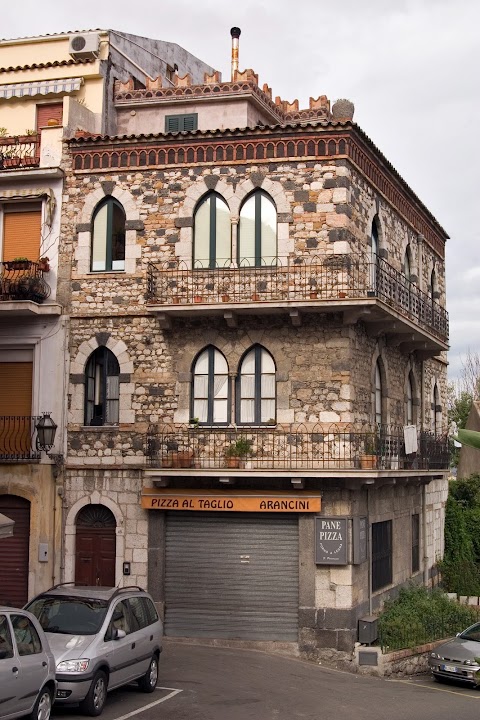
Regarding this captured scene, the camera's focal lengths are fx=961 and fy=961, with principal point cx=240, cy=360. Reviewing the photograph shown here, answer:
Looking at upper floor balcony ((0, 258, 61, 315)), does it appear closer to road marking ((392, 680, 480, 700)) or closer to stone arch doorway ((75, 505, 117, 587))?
stone arch doorway ((75, 505, 117, 587))

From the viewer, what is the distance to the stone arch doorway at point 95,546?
830 inches

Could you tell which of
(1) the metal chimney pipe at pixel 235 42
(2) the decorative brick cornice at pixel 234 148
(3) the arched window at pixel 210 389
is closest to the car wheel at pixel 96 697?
(3) the arched window at pixel 210 389

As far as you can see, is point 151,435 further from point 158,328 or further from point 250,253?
point 250,253

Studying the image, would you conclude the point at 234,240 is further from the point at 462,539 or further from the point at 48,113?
the point at 462,539

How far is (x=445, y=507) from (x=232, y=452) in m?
12.3

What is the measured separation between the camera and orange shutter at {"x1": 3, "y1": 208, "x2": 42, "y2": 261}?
22.2 m

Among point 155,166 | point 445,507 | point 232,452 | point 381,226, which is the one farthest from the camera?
point 445,507

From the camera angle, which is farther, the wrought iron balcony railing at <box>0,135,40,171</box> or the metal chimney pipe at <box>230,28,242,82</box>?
the metal chimney pipe at <box>230,28,242,82</box>

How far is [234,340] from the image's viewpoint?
823 inches

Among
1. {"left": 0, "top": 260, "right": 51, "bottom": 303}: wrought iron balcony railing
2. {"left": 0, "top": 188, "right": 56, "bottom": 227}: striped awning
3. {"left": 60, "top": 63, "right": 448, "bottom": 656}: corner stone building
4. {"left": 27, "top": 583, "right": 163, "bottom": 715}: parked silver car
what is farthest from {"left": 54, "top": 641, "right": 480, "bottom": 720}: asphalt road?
{"left": 0, "top": 188, "right": 56, "bottom": 227}: striped awning

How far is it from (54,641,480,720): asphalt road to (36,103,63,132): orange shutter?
13.4 meters

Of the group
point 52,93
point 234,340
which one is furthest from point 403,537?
point 52,93

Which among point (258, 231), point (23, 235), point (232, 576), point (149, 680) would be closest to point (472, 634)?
point (232, 576)

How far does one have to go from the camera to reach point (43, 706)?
12484 mm
